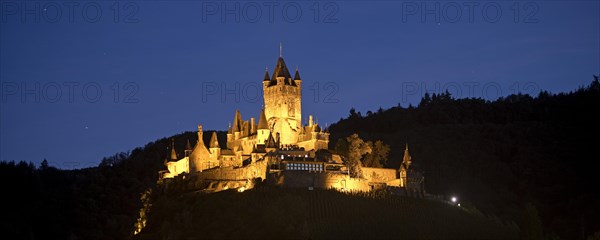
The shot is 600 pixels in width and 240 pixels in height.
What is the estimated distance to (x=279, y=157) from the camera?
80000mm

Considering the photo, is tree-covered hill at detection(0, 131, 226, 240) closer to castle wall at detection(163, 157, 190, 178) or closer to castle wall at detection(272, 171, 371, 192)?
castle wall at detection(163, 157, 190, 178)

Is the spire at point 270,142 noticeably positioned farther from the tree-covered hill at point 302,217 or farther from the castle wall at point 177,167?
the castle wall at point 177,167

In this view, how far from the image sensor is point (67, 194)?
120125 millimetres

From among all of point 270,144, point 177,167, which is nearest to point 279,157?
point 270,144

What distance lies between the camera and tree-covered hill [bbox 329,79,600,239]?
117 metres

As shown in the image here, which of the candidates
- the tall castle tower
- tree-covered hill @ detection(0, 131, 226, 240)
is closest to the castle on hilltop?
the tall castle tower

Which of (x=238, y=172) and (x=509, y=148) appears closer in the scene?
(x=238, y=172)

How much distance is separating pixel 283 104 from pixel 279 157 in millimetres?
9611

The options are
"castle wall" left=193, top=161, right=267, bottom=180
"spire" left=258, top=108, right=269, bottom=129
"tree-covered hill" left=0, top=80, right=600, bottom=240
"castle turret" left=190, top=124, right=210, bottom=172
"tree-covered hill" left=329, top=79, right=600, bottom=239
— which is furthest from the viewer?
"tree-covered hill" left=329, top=79, right=600, bottom=239

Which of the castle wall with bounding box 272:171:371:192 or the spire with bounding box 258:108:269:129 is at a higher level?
the spire with bounding box 258:108:269:129

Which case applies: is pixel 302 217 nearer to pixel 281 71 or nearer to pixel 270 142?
pixel 270 142

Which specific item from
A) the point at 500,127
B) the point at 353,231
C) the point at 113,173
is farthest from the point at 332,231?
the point at 500,127

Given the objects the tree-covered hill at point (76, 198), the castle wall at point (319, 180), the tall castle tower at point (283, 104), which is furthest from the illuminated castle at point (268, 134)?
the tree-covered hill at point (76, 198)

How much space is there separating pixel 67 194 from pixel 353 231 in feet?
172
